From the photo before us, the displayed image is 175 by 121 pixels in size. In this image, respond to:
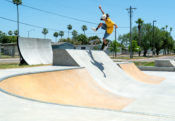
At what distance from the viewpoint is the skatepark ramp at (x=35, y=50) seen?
16.7 metres

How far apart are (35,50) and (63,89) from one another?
10907 mm

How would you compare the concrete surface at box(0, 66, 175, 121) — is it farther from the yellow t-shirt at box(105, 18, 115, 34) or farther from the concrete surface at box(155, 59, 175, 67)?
the concrete surface at box(155, 59, 175, 67)

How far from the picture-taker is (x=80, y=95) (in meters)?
7.91

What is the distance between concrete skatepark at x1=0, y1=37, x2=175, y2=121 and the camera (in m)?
3.59

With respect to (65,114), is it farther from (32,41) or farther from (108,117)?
(32,41)

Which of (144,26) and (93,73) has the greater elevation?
(144,26)

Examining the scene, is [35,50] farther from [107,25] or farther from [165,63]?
[165,63]

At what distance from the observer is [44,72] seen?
8320mm

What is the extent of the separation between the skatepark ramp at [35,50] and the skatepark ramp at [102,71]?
16.4 feet

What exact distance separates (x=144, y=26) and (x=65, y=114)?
220 feet

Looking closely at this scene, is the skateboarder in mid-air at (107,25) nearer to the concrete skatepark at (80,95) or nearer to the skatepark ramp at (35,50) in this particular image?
the concrete skatepark at (80,95)

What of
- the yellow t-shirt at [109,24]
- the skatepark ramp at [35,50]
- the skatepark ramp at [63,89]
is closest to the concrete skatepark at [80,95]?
the skatepark ramp at [63,89]

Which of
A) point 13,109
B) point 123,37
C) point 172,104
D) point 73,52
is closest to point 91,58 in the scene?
point 73,52

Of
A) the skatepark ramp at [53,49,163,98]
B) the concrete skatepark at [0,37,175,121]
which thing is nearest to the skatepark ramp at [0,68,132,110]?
the concrete skatepark at [0,37,175,121]
